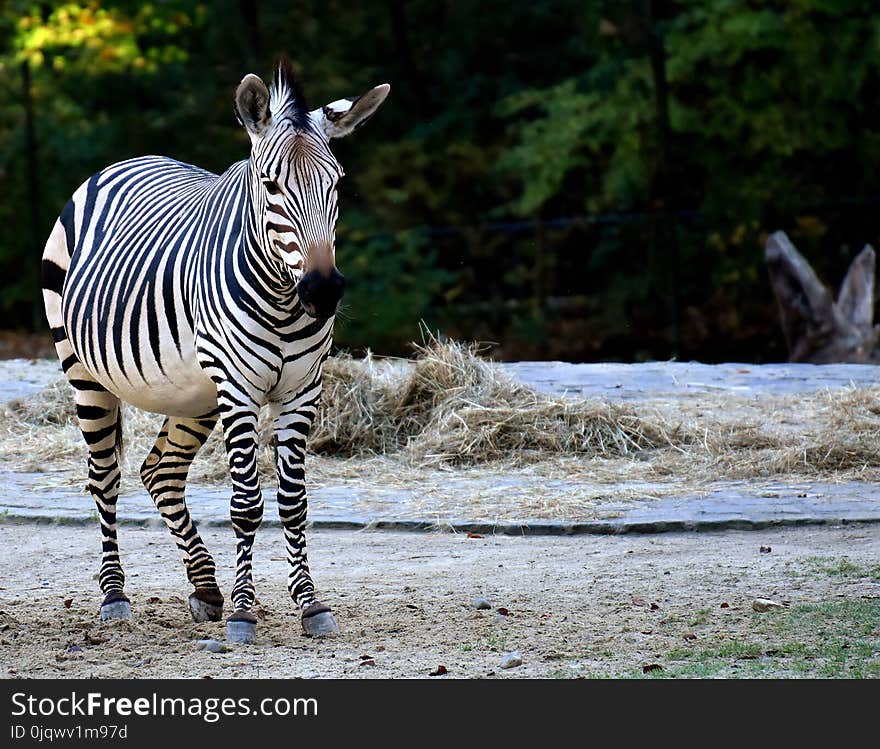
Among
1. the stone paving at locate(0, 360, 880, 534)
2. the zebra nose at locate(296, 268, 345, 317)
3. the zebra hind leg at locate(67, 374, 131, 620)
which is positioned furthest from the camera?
the stone paving at locate(0, 360, 880, 534)

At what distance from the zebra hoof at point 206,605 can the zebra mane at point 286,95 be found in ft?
6.63

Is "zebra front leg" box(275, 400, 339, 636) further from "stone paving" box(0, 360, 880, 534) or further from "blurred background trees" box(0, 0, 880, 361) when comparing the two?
"blurred background trees" box(0, 0, 880, 361)

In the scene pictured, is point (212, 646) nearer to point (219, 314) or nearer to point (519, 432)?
point (219, 314)

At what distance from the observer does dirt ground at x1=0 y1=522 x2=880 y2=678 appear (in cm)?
520

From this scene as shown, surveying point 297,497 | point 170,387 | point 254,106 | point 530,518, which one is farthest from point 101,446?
point 530,518

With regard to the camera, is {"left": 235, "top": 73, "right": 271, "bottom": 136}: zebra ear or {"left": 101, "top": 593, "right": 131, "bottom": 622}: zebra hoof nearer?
{"left": 235, "top": 73, "right": 271, "bottom": 136}: zebra ear

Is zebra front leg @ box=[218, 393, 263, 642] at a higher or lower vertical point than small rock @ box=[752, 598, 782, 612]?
higher

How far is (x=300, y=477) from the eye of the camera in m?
5.71

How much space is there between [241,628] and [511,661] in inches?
43.4

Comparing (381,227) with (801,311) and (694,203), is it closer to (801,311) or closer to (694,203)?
(694,203)

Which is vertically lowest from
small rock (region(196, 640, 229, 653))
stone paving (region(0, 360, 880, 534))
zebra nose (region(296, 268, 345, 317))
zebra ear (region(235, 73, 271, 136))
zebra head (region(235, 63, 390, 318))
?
stone paving (region(0, 360, 880, 534))

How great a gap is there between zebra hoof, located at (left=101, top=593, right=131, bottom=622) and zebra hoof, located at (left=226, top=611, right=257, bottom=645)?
1.95 feet

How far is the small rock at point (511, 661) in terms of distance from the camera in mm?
5168

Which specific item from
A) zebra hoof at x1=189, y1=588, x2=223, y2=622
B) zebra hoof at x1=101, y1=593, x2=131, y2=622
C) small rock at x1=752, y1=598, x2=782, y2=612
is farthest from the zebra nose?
small rock at x1=752, y1=598, x2=782, y2=612
